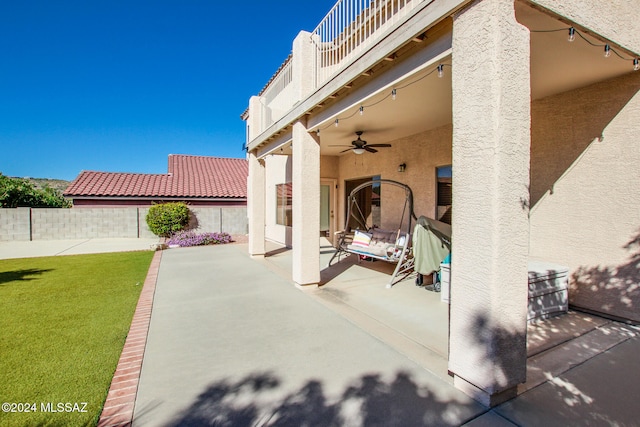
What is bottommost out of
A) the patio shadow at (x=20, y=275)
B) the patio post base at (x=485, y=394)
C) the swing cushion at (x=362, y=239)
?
the patio shadow at (x=20, y=275)

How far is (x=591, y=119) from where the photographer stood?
478cm

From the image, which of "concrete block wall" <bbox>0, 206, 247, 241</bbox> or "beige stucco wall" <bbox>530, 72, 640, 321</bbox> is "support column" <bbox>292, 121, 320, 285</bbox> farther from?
"concrete block wall" <bbox>0, 206, 247, 241</bbox>

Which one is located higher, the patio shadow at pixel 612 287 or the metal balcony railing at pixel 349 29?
the metal balcony railing at pixel 349 29

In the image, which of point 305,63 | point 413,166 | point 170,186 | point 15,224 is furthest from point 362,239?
point 15,224

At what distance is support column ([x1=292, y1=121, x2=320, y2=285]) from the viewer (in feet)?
21.3

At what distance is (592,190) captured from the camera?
4.77 metres

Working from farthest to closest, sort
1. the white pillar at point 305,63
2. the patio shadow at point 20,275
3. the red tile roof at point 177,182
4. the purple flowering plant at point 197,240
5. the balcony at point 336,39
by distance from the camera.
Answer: the red tile roof at point 177,182 < the purple flowering plant at point 197,240 < the patio shadow at point 20,275 < the white pillar at point 305,63 < the balcony at point 336,39

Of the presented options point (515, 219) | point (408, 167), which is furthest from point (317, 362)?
point (408, 167)

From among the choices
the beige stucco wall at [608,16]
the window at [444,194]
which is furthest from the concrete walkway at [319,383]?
the window at [444,194]

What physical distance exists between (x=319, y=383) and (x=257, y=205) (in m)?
7.80

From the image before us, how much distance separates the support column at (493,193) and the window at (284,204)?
35.2ft

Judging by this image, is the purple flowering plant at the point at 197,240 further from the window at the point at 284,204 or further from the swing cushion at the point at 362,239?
the swing cushion at the point at 362,239

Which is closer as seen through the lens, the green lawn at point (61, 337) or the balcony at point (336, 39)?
the green lawn at point (61, 337)

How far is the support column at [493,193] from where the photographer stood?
2.57 meters
